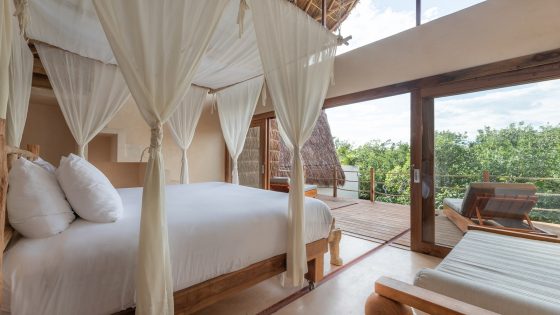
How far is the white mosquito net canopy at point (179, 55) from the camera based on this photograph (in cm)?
115

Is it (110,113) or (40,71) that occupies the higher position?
(40,71)

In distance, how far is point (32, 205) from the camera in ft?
3.48

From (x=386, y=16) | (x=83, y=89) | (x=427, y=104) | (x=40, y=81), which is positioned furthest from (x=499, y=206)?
(x=40, y=81)

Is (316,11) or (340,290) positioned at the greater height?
(316,11)

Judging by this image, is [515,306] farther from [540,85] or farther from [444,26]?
[444,26]

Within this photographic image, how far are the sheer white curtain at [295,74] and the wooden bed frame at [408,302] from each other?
0.90 m

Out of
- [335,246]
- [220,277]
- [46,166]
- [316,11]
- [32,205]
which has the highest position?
[316,11]

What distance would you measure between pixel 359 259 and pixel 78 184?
2.52m

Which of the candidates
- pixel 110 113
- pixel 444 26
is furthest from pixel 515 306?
pixel 110 113

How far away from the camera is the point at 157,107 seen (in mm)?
1242

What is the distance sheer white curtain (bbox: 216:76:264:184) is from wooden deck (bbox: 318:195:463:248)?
79.6 inches

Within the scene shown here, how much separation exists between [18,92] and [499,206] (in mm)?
4991

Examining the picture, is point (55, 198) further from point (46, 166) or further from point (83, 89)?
point (83, 89)

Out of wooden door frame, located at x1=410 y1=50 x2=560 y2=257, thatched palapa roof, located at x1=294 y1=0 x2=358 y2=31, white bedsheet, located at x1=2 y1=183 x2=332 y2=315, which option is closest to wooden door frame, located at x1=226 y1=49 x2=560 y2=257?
wooden door frame, located at x1=410 y1=50 x2=560 y2=257
